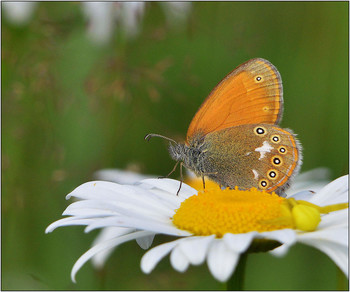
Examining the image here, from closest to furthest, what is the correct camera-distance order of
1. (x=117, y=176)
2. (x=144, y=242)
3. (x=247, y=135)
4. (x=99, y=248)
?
1. (x=99, y=248)
2. (x=144, y=242)
3. (x=247, y=135)
4. (x=117, y=176)

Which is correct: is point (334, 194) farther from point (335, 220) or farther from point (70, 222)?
point (70, 222)

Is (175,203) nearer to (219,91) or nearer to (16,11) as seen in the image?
(219,91)

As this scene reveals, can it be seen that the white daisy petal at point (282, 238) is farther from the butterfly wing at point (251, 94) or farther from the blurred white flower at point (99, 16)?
the blurred white flower at point (99, 16)

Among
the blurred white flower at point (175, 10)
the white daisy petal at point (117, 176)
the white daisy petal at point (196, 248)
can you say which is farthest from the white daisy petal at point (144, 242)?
the blurred white flower at point (175, 10)

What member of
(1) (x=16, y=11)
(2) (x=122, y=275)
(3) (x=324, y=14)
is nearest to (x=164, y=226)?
(2) (x=122, y=275)

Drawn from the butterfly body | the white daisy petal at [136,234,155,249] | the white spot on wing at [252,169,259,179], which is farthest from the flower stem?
the white spot on wing at [252,169,259,179]

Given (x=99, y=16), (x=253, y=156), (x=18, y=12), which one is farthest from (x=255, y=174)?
(x=18, y=12)

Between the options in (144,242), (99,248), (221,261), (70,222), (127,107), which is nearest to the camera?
(221,261)
